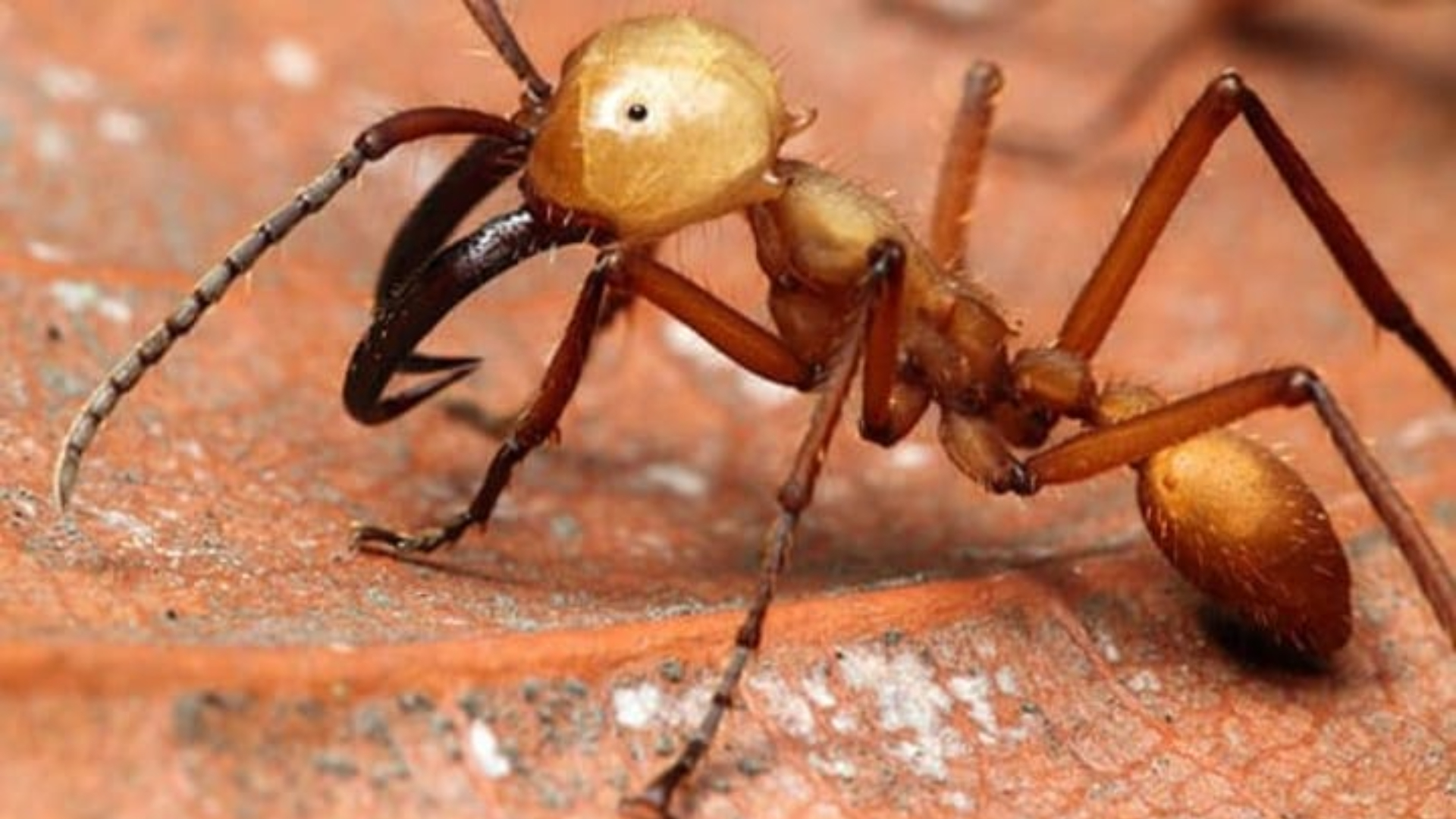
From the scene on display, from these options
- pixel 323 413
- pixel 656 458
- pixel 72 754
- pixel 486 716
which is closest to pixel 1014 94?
pixel 656 458

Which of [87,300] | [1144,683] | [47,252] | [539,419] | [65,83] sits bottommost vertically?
[1144,683]

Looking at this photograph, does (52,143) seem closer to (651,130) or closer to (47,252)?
(47,252)

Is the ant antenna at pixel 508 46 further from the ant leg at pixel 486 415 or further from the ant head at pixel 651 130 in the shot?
the ant leg at pixel 486 415

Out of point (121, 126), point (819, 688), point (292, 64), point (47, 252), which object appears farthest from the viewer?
point (292, 64)

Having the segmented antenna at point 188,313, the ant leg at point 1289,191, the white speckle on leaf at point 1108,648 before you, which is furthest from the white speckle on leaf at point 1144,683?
the segmented antenna at point 188,313

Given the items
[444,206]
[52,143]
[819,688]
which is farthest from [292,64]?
[819,688]

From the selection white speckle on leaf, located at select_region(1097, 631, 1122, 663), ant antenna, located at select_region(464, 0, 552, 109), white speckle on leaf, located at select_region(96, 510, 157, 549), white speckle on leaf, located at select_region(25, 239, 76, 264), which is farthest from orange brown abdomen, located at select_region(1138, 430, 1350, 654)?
white speckle on leaf, located at select_region(25, 239, 76, 264)
